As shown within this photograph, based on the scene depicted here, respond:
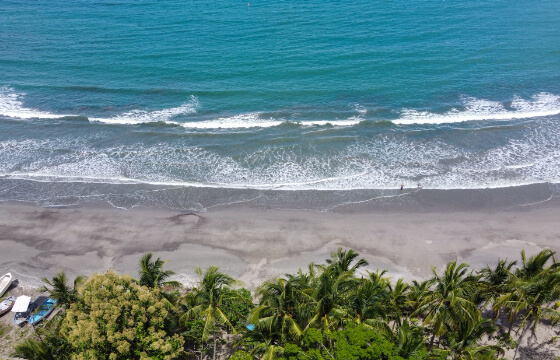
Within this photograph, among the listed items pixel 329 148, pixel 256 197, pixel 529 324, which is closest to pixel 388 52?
pixel 329 148

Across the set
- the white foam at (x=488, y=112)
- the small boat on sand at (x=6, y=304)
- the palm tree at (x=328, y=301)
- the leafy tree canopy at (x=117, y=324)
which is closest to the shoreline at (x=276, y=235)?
the small boat on sand at (x=6, y=304)

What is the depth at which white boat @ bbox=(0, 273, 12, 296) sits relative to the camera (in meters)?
27.8

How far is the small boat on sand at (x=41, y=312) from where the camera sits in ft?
84.2

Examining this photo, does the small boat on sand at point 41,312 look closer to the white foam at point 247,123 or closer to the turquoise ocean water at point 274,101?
the turquoise ocean water at point 274,101

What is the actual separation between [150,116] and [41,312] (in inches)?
1159

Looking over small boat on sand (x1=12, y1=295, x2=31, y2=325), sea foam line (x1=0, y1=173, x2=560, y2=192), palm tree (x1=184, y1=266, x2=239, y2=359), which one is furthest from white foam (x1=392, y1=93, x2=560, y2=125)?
small boat on sand (x1=12, y1=295, x2=31, y2=325)

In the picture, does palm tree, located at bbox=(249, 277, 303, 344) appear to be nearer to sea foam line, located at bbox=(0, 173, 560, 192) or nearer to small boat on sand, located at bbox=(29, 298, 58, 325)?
small boat on sand, located at bbox=(29, 298, 58, 325)

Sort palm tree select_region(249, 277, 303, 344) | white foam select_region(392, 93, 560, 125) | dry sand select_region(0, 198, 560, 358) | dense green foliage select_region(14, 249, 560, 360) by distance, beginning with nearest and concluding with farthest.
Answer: dense green foliage select_region(14, 249, 560, 360), palm tree select_region(249, 277, 303, 344), dry sand select_region(0, 198, 560, 358), white foam select_region(392, 93, 560, 125)

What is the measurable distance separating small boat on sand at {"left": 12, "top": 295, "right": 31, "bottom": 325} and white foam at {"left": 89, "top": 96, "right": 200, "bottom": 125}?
27.9m

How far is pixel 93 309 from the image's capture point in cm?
1927

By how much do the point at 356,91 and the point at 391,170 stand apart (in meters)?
16.6

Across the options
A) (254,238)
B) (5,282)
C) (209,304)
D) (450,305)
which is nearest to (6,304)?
(5,282)

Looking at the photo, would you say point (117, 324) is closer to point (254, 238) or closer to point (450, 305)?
point (254, 238)

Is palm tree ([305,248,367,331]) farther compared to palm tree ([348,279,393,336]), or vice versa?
Answer: palm tree ([348,279,393,336])
